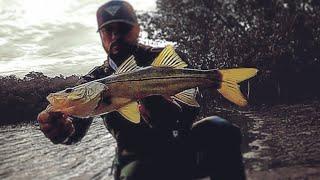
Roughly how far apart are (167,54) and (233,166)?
5.14ft

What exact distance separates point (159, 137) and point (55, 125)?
3.96 feet

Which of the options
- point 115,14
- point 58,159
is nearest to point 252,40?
point 58,159

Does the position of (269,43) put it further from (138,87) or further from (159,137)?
(138,87)

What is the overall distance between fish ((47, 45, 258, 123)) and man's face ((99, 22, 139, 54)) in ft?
3.38

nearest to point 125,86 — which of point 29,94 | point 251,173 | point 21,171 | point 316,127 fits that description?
point 251,173

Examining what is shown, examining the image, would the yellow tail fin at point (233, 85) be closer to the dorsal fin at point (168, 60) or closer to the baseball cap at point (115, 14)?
the dorsal fin at point (168, 60)

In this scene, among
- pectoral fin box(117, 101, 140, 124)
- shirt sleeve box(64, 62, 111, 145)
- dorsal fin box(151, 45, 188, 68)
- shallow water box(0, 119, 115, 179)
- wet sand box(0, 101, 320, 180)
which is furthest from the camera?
shallow water box(0, 119, 115, 179)

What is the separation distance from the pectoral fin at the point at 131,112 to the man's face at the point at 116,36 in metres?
1.30

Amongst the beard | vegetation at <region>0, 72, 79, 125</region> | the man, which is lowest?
vegetation at <region>0, 72, 79, 125</region>

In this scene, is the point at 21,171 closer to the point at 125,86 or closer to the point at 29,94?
the point at 125,86

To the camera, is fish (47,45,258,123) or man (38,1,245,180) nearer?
fish (47,45,258,123)

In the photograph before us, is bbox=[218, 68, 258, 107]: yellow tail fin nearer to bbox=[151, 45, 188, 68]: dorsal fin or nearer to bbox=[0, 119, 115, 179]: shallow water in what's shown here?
bbox=[151, 45, 188, 68]: dorsal fin

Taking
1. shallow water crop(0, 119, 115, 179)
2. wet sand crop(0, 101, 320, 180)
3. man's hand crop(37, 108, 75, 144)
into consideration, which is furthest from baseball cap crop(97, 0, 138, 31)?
shallow water crop(0, 119, 115, 179)

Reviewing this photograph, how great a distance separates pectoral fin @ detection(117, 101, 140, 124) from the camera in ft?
10.7
